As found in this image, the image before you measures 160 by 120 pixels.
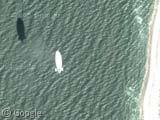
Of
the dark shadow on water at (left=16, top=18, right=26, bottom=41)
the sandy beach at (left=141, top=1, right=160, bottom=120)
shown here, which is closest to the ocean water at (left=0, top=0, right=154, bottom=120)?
the dark shadow on water at (left=16, top=18, right=26, bottom=41)

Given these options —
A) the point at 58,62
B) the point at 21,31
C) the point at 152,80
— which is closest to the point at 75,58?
the point at 58,62

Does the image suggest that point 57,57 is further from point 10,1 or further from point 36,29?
point 10,1

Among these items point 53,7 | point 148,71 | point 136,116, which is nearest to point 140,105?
point 136,116

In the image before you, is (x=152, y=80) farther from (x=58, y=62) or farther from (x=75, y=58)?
(x=58, y=62)

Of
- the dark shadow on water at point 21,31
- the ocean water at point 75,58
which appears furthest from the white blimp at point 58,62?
the dark shadow on water at point 21,31

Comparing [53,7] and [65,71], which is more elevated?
[53,7]

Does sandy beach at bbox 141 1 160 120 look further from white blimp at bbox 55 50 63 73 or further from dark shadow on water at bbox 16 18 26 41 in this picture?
dark shadow on water at bbox 16 18 26 41
